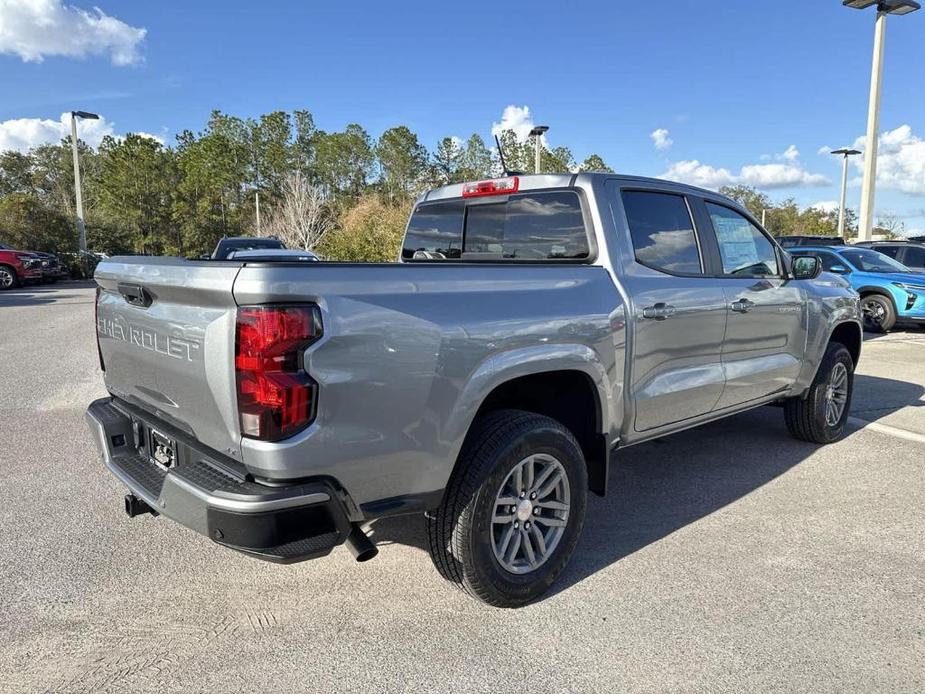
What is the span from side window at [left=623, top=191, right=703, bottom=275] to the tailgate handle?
2.38 m

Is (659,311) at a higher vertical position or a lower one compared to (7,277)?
higher

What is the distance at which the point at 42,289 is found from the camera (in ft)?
69.5

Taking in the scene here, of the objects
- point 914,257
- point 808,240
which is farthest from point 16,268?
point 914,257

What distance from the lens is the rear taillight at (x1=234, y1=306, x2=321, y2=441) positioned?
Answer: 213 cm

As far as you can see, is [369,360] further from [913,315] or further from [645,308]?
[913,315]

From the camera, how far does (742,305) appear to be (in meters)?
4.09

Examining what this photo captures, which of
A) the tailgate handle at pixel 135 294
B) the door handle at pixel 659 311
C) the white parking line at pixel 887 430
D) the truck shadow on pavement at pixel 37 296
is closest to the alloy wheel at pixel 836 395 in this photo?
the white parking line at pixel 887 430

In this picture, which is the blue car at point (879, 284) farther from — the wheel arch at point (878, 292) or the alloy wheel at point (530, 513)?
the alloy wheel at point (530, 513)

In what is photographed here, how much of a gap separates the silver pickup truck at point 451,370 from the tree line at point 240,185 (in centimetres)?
1843

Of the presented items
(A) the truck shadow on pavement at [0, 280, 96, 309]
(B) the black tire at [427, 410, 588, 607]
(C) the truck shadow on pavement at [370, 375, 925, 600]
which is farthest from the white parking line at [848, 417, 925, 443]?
(A) the truck shadow on pavement at [0, 280, 96, 309]

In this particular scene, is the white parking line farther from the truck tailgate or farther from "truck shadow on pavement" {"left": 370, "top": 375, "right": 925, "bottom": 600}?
the truck tailgate

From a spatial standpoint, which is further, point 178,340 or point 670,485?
point 670,485

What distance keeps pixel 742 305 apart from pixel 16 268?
2319cm

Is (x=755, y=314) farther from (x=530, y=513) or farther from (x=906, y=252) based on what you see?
(x=906, y=252)
